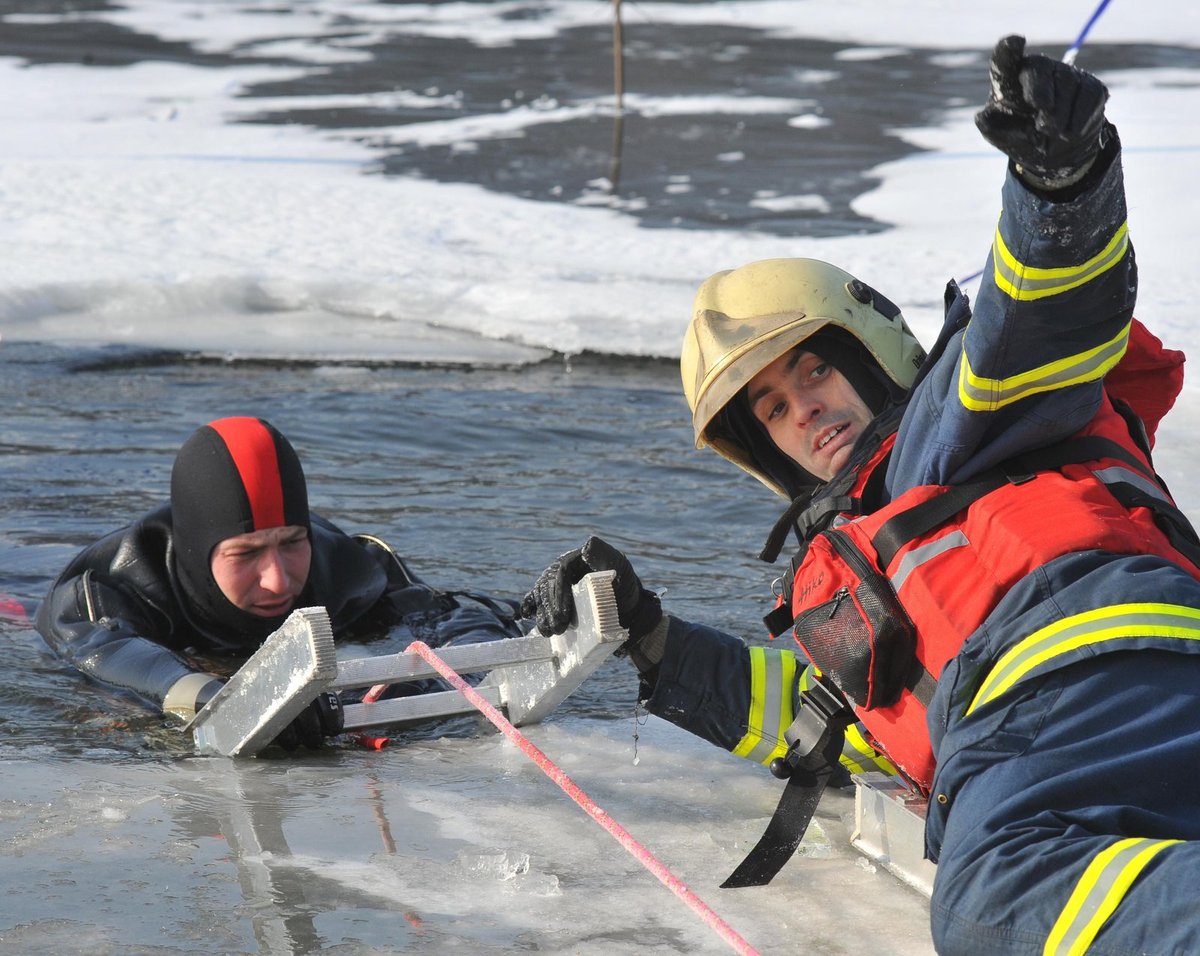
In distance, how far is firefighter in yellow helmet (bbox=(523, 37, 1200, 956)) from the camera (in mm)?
2025

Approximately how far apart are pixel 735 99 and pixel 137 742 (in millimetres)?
11891

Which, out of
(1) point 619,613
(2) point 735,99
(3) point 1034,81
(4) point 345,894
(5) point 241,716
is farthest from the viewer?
(2) point 735,99

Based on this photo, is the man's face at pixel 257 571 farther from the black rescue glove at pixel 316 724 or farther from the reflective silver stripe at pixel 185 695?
the black rescue glove at pixel 316 724

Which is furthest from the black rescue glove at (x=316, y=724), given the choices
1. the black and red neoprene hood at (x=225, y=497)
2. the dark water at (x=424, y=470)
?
the black and red neoprene hood at (x=225, y=497)

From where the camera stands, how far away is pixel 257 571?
14.0 ft

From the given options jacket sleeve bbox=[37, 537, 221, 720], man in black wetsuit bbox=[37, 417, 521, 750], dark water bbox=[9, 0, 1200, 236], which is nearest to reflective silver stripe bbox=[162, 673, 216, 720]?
jacket sleeve bbox=[37, 537, 221, 720]

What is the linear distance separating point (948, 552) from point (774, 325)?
28.0 inches

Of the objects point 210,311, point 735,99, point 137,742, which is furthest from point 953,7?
point 137,742

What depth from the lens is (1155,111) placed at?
41.8ft

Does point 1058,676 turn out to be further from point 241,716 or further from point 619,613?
point 241,716

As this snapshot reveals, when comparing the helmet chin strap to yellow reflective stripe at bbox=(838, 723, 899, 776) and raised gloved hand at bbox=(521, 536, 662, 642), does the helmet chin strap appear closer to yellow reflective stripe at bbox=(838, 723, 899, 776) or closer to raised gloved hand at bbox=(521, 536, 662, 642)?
raised gloved hand at bbox=(521, 536, 662, 642)

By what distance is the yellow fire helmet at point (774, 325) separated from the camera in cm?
291

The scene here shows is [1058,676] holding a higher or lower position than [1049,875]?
higher

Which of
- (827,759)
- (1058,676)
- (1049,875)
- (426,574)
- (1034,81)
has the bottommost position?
(426,574)
